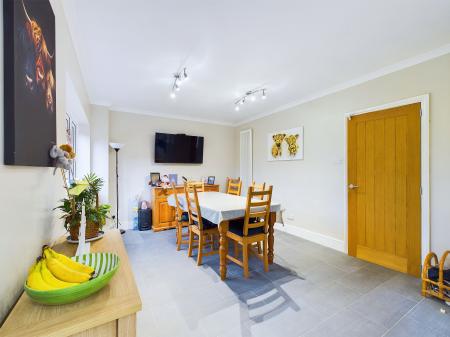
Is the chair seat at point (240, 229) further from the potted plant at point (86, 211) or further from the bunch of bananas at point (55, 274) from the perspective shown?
the bunch of bananas at point (55, 274)

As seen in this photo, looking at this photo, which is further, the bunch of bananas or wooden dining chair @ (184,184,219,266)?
wooden dining chair @ (184,184,219,266)

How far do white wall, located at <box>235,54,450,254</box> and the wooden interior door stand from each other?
131 millimetres

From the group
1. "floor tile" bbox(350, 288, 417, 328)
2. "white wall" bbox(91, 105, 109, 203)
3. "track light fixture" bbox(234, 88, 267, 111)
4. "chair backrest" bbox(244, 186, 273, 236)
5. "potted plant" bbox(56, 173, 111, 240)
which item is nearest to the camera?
"potted plant" bbox(56, 173, 111, 240)

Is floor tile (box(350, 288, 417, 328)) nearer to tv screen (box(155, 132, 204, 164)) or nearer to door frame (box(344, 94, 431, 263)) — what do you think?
door frame (box(344, 94, 431, 263))

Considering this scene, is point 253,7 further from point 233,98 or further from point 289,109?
point 289,109

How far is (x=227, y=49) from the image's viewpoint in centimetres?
217

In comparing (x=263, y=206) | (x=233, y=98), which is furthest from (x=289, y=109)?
(x=263, y=206)

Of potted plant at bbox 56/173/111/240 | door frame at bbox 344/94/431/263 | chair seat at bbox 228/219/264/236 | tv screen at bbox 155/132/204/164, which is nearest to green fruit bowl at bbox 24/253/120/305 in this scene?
potted plant at bbox 56/173/111/240

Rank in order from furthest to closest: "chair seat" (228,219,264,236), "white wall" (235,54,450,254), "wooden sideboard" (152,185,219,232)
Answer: "wooden sideboard" (152,185,219,232) < "chair seat" (228,219,264,236) < "white wall" (235,54,450,254)

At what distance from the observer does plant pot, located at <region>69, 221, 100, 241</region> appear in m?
1.20

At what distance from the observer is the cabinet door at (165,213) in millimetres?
4145

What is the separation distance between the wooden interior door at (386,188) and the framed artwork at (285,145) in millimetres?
877

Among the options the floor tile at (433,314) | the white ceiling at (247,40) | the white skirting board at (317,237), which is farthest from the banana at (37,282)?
the white skirting board at (317,237)

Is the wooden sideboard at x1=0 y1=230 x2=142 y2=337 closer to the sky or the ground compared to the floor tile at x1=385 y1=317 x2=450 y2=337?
closer to the sky
